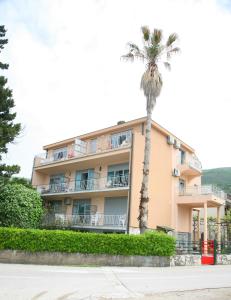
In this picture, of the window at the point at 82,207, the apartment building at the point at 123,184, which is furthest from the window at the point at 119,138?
the window at the point at 82,207

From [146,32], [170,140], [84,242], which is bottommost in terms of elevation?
[84,242]

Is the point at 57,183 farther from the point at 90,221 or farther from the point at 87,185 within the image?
the point at 90,221

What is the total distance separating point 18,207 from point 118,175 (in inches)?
320

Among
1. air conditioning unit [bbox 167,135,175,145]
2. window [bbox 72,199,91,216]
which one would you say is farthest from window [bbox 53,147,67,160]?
air conditioning unit [bbox 167,135,175,145]

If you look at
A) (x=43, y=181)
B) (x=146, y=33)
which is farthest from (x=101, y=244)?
(x=43, y=181)

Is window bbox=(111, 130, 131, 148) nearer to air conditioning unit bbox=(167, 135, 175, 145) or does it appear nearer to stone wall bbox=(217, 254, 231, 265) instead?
air conditioning unit bbox=(167, 135, 175, 145)

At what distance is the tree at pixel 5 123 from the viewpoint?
948 inches

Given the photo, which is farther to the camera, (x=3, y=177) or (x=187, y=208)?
(x=187, y=208)

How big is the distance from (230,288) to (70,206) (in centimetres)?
2276

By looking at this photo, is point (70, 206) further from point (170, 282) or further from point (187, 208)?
point (170, 282)

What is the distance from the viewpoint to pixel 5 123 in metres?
25.1

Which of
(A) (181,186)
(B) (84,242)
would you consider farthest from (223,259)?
(B) (84,242)

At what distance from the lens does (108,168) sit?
2947cm

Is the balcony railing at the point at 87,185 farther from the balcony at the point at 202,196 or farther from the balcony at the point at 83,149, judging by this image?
the balcony at the point at 202,196
